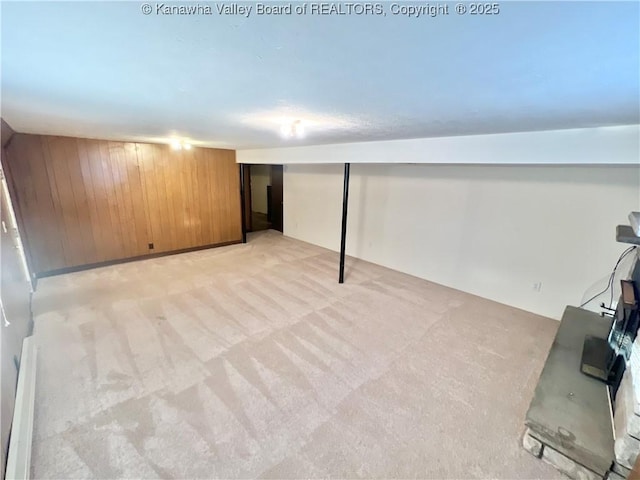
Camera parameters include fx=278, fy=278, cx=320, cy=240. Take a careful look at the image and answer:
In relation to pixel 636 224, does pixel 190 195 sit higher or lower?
lower

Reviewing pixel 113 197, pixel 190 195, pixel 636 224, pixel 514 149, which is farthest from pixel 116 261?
Answer: pixel 636 224

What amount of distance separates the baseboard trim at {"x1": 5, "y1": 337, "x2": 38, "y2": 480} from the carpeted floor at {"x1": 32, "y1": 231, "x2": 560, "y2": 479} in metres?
0.07

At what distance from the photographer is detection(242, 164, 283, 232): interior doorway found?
24.1 feet

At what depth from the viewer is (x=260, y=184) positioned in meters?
9.01

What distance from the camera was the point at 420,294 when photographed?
4125mm

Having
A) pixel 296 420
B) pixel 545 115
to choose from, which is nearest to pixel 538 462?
pixel 296 420

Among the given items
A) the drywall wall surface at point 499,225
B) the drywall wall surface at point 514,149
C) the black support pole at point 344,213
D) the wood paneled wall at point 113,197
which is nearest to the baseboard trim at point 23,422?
the wood paneled wall at point 113,197

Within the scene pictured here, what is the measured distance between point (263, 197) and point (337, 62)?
844 centimetres

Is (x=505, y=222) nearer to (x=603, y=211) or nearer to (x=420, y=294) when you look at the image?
(x=603, y=211)

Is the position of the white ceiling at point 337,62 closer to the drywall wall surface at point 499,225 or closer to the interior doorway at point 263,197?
the drywall wall surface at point 499,225

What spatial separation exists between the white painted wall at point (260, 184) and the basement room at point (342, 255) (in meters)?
3.52

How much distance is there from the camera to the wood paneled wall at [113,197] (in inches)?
157

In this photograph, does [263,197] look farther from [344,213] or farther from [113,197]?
[344,213]

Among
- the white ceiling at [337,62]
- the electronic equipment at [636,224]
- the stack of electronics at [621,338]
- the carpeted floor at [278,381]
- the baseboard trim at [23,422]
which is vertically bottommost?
the carpeted floor at [278,381]
